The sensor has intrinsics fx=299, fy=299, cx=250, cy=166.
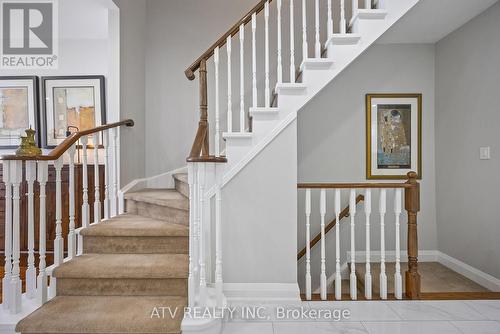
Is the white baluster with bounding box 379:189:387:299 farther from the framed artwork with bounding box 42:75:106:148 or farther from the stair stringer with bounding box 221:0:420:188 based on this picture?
the framed artwork with bounding box 42:75:106:148

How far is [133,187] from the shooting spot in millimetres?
3451

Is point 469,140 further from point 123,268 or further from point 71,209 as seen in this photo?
point 71,209

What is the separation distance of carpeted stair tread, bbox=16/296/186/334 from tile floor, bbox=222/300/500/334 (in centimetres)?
43

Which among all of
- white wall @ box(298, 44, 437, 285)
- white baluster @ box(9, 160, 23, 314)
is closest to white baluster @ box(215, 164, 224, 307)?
white baluster @ box(9, 160, 23, 314)

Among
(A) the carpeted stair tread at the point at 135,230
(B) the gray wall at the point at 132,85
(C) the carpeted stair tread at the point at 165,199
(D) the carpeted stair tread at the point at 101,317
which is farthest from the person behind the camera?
(B) the gray wall at the point at 132,85

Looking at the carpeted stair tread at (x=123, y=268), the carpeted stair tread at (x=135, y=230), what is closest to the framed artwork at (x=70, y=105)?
the carpeted stair tread at (x=135, y=230)

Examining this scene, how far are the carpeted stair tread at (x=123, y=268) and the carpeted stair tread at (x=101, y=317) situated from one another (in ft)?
0.55

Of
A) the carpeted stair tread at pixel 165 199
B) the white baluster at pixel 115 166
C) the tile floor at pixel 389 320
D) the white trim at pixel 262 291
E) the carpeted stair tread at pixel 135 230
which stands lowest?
the tile floor at pixel 389 320

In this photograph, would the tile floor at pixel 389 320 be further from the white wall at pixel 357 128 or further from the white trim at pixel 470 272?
the white wall at pixel 357 128

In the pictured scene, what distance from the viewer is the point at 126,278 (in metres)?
2.18

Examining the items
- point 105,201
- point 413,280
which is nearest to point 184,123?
point 105,201

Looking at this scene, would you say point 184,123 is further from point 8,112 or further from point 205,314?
point 205,314

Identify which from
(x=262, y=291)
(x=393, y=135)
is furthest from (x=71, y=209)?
(x=393, y=135)

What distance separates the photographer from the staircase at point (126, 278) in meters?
1.87
